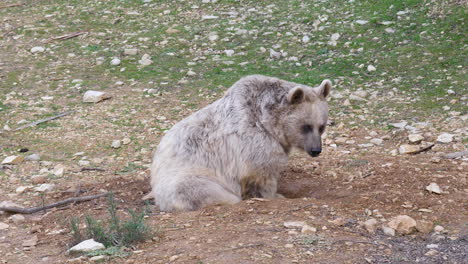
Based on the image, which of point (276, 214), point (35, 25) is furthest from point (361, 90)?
point (35, 25)

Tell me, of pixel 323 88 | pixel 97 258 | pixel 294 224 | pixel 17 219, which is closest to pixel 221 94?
pixel 323 88

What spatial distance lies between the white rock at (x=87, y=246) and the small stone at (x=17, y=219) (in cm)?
149

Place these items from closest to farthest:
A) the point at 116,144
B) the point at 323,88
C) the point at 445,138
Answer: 1. the point at 323,88
2. the point at 445,138
3. the point at 116,144

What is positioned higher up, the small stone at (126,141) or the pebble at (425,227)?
the pebble at (425,227)

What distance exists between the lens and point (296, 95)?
6613 millimetres

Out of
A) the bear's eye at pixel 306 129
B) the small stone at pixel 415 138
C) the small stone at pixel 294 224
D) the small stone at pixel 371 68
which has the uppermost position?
the bear's eye at pixel 306 129

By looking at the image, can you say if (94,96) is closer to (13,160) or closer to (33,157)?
(33,157)

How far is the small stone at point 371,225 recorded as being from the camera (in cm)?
514

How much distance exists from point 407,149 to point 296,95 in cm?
211

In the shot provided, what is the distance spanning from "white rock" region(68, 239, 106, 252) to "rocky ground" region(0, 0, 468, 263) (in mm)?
74

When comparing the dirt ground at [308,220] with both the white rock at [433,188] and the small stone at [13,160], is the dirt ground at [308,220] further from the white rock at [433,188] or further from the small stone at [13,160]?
the small stone at [13,160]

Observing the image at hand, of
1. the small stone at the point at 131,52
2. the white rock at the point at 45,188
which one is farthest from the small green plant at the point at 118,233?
the small stone at the point at 131,52

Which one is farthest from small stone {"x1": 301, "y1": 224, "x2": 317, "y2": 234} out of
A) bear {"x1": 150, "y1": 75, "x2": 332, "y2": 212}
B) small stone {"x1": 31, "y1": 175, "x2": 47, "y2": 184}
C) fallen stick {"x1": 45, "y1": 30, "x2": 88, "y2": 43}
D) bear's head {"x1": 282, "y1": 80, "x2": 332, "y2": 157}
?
fallen stick {"x1": 45, "y1": 30, "x2": 88, "y2": 43}

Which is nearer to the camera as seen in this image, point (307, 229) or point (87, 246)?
point (87, 246)
